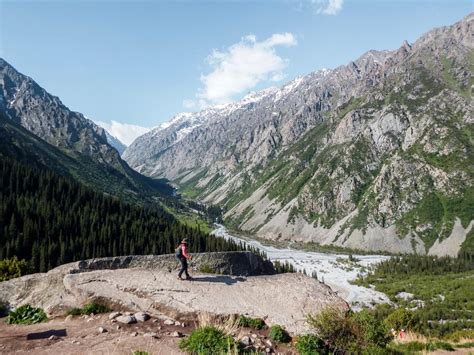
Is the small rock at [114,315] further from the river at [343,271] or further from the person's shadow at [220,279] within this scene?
the river at [343,271]

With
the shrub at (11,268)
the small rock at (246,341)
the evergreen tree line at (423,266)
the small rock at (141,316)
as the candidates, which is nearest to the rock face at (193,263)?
the small rock at (141,316)

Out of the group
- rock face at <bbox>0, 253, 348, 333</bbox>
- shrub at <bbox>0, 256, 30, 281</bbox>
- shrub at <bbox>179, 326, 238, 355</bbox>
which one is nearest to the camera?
shrub at <bbox>179, 326, 238, 355</bbox>

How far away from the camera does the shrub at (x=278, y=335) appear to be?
2083 cm

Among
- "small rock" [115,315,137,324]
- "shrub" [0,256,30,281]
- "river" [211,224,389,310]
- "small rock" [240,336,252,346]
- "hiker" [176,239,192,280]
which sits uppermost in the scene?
"hiker" [176,239,192,280]

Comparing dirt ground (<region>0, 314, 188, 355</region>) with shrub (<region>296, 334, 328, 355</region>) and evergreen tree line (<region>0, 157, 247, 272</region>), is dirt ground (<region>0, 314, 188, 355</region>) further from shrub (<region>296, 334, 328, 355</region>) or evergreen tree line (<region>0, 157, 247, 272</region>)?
evergreen tree line (<region>0, 157, 247, 272</region>)

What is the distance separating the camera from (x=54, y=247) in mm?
98125

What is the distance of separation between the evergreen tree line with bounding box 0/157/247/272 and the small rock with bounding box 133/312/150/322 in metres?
76.1

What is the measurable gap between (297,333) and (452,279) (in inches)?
5708

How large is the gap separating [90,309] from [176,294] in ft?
Answer: 17.3

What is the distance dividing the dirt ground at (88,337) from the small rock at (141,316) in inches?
11.8

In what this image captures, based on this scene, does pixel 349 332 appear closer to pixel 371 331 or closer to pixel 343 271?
pixel 371 331

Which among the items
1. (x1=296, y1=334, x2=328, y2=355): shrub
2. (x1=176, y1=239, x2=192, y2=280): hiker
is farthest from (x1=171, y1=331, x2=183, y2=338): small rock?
(x1=176, y1=239, x2=192, y2=280): hiker

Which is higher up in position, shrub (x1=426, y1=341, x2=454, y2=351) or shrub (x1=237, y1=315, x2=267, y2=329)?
shrub (x1=237, y1=315, x2=267, y2=329)

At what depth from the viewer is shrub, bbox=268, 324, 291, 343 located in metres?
20.8
